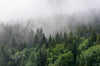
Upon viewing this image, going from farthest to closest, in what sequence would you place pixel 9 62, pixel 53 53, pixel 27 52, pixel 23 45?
pixel 23 45, pixel 27 52, pixel 9 62, pixel 53 53

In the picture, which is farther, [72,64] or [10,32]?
[10,32]

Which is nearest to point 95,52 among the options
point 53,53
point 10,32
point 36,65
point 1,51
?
point 53,53

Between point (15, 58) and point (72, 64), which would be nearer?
point (72, 64)

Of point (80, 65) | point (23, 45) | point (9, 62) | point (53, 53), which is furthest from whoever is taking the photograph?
point (23, 45)

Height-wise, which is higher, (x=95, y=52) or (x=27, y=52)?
(x=95, y=52)

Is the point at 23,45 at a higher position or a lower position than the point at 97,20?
lower

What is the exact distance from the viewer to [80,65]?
198 ft

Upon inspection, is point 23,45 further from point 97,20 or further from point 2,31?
point 97,20

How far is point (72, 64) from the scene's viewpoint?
216 feet

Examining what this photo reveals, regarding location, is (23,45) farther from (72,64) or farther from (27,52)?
(72,64)

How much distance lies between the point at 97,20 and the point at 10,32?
13431 centimetres

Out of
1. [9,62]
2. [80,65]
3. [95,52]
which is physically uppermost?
[95,52]

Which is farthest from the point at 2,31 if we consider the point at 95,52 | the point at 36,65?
the point at 95,52

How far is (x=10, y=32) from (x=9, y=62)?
106m
